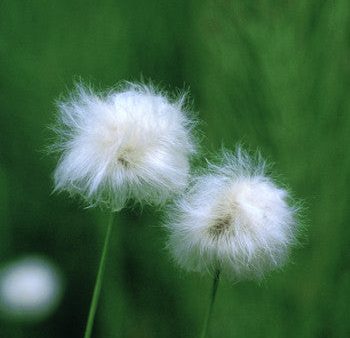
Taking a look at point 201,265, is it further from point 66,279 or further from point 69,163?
point 66,279

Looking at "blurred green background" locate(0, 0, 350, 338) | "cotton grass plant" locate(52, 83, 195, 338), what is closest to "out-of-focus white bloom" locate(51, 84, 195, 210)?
"cotton grass plant" locate(52, 83, 195, 338)

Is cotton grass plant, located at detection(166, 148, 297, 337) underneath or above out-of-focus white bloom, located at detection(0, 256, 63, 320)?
above

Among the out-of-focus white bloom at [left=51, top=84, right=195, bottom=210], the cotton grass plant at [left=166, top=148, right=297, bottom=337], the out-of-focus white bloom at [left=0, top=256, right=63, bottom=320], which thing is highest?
the out-of-focus white bloom at [left=51, top=84, right=195, bottom=210]

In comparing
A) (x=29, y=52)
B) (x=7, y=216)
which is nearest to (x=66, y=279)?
(x=7, y=216)

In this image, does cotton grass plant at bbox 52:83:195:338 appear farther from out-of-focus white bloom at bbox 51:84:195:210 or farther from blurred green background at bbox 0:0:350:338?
blurred green background at bbox 0:0:350:338

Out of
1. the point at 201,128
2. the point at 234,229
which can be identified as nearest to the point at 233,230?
the point at 234,229

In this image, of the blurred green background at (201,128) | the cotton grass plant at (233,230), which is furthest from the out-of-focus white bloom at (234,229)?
the blurred green background at (201,128)
